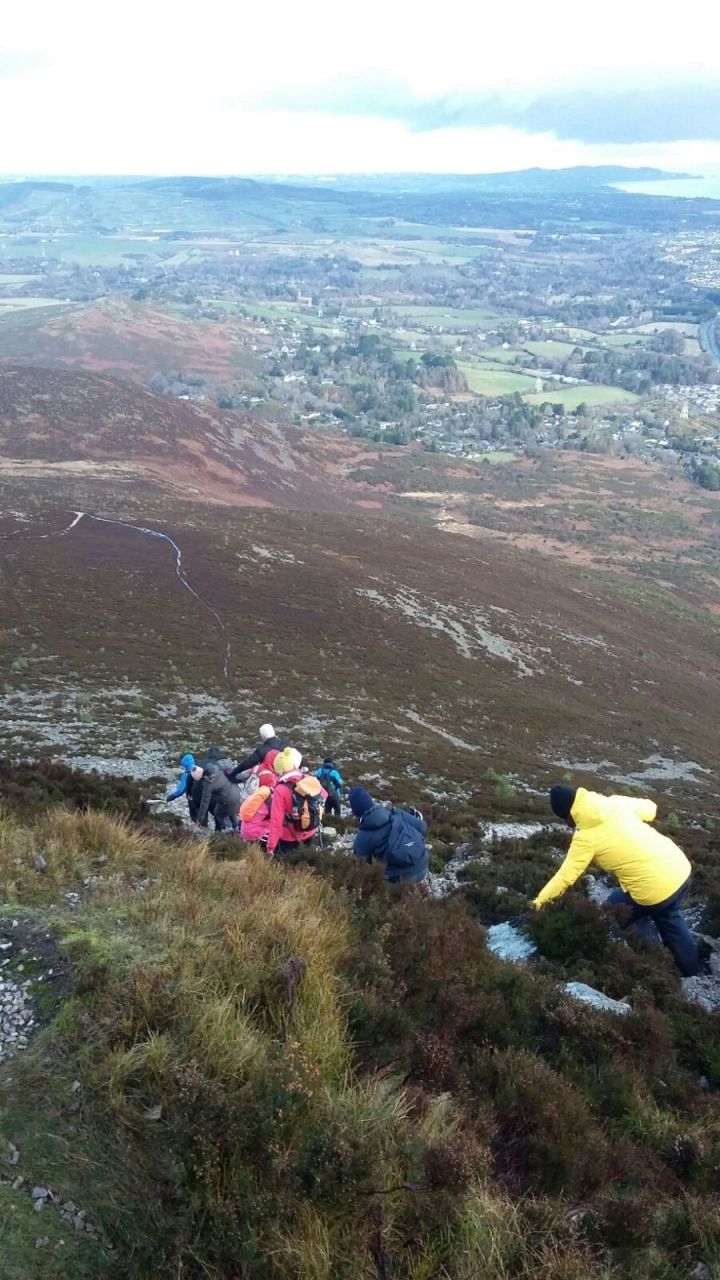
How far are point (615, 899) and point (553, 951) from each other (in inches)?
42.0

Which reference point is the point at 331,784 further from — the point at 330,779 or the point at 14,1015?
the point at 14,1015

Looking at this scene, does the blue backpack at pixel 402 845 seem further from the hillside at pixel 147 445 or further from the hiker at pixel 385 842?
the hillside at pixel 147 445

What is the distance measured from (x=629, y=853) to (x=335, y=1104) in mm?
4423

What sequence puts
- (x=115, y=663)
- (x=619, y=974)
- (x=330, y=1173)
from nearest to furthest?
(x=330, y=1173), (x=619, y=974), (x=115, y=663)

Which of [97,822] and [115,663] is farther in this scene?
[115,663]

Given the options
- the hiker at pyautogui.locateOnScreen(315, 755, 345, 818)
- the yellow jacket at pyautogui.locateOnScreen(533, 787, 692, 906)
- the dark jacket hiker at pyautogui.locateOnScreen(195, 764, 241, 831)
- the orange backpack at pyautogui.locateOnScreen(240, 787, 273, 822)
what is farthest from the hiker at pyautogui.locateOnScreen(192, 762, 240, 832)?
the yellow jacket at pyautogui.locateOnScreen(533, 787, 692, 906)

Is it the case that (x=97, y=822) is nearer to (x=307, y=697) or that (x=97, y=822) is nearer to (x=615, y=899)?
(x=615, y=899)

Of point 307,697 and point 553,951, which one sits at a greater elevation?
point 553,951

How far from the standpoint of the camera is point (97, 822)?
343 inches

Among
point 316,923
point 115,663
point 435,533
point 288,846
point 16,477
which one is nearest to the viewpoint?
point 316,923

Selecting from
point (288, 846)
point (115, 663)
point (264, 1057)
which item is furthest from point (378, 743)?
point (264, 1057)

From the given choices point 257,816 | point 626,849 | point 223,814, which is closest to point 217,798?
point 223,814

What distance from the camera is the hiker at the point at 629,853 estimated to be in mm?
7949

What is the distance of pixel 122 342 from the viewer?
152 meters
